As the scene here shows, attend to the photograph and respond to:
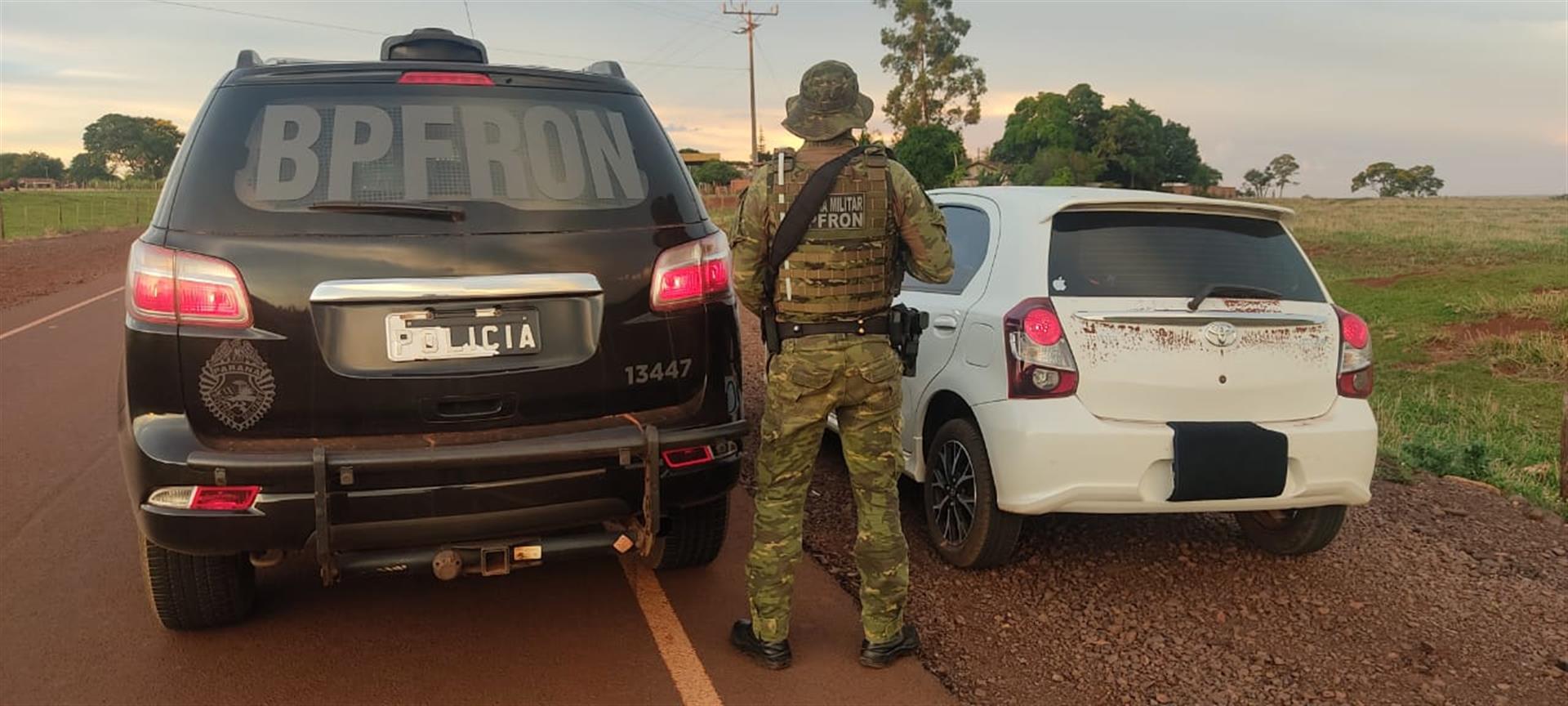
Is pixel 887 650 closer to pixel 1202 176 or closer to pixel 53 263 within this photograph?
pixel 53 263

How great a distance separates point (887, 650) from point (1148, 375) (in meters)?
1.38

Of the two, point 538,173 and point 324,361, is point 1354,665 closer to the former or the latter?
point 538,173

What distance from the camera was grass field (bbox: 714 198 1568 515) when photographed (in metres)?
6.53

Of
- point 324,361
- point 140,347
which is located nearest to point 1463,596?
point 324,361

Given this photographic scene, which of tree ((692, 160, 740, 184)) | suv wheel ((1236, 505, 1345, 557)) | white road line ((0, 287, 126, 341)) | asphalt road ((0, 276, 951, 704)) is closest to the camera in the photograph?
asphalt road ((0, 276, 951, 704))

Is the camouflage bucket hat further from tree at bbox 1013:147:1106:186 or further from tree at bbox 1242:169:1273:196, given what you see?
tree at bbox 1242:169:1273:196

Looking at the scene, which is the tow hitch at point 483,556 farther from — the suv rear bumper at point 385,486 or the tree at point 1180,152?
the tree at point 1180,152

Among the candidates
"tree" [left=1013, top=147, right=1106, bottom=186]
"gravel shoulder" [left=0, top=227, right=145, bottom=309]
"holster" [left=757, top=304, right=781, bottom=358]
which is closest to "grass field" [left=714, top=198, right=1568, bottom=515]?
"holster" [left=757, top=304, right=781, bottom=358]

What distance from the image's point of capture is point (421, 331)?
2787mm

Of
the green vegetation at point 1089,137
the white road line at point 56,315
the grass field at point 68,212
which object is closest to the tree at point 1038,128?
the green vegetation at point 1089,137

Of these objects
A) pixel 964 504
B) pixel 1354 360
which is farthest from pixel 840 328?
pixel 1354 360

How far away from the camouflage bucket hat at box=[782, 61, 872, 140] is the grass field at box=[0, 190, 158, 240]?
32713mm

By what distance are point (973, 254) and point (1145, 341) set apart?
0.99 meters

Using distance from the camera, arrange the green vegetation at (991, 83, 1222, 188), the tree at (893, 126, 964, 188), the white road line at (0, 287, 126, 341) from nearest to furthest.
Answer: the white road line at (0, 287, 126, 341) → the tree at (893, 126, 964, 188) → the green vegetation at (991, 83, 1222, 188)
